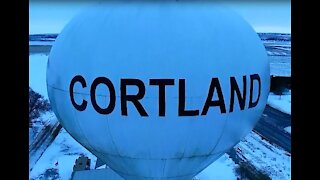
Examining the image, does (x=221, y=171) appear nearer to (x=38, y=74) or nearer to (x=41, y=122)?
(x=41, y=122)

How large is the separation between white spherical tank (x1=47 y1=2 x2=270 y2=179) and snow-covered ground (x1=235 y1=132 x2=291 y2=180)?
23.3ft

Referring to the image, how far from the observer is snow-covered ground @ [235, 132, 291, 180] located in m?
11.6

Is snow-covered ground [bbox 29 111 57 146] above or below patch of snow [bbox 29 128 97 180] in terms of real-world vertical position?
above

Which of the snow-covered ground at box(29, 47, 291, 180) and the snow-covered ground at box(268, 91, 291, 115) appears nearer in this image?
the snow-covered ground at box(29, 47, 291, 180)

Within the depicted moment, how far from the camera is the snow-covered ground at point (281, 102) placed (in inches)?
659

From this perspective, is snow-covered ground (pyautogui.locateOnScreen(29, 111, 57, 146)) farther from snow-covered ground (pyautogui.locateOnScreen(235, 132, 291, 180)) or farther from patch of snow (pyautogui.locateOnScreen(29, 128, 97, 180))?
snow-covered ground (pyautogui.locateOnScreen(235, 132, 291, 180))

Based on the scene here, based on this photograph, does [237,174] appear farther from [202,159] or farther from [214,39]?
[214,39]

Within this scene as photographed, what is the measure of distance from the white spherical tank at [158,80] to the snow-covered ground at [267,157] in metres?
7.10

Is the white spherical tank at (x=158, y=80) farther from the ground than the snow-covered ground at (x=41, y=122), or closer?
farther from the ground

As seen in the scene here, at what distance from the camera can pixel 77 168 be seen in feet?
34.9

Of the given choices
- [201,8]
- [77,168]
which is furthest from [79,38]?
[77,168]

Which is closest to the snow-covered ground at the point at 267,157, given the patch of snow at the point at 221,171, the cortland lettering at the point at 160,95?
the patch of snow at the point at 221,171

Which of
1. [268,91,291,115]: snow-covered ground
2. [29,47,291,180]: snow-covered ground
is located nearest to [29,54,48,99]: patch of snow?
[29,47,291,180]: snow-covered ground

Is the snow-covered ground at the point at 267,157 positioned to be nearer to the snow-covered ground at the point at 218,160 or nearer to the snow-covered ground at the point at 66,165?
the snow-covered ground at the point at 218,160
